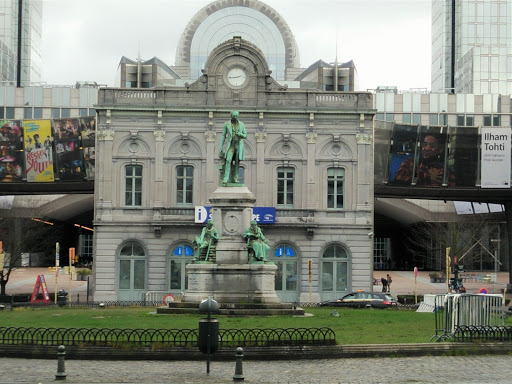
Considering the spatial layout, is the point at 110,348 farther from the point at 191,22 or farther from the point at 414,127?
the point at 191,22

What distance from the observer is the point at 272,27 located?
356ft

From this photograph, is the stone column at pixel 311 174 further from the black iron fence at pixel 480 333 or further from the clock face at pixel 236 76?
the black iron fence at pixel 480 333

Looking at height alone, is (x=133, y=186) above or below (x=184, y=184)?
below

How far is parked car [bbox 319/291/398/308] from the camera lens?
172 feet

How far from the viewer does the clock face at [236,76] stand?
213 feet

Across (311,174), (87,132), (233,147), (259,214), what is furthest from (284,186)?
(233,147)

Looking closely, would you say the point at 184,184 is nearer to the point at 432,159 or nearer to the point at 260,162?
the point at 260,162

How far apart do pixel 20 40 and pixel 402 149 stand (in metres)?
87.1

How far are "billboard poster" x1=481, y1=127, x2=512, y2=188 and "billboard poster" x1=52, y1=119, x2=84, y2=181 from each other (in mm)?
27423

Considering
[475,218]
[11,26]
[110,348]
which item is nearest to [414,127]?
[475,218]

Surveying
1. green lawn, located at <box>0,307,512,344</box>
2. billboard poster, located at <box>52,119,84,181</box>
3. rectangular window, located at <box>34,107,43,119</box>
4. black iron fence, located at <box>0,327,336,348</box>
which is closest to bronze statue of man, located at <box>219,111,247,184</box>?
green lawn, located at <box>0,307,512,344</box>

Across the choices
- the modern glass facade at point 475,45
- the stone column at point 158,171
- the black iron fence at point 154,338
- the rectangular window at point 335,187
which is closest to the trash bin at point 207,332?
the black iron fence at point 154,338

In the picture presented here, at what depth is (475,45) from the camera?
134 m

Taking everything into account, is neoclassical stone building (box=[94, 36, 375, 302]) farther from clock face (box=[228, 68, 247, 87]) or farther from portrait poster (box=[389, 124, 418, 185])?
portrait poster (box=[389, 124, 418, 185])
